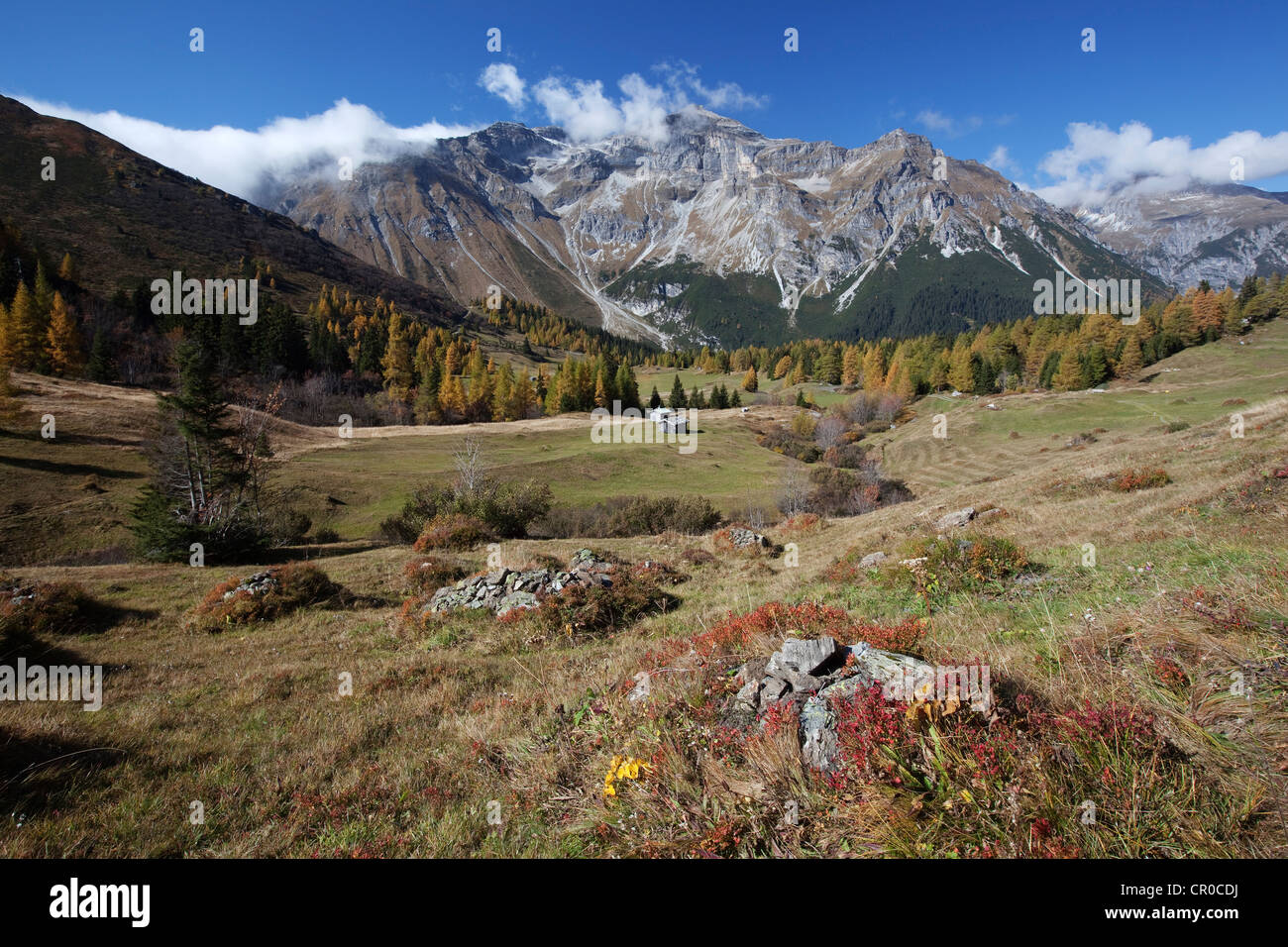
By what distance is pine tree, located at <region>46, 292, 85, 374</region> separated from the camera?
2549 inches

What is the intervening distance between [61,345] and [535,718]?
97833mm

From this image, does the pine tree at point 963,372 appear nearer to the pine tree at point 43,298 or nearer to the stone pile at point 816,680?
the stone pile at point 816,680

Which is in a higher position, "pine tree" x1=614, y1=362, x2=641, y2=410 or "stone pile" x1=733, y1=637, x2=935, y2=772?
"pine tree" x1=614, y1=362, x2=641, y2=410

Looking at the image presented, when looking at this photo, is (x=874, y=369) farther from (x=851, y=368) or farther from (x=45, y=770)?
(x=45, y=770)

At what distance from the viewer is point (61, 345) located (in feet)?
216

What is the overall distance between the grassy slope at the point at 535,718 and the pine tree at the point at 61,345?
8003cm

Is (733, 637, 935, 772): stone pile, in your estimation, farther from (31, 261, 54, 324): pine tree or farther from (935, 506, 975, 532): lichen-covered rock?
(31, 261, 54, 324): pine tree

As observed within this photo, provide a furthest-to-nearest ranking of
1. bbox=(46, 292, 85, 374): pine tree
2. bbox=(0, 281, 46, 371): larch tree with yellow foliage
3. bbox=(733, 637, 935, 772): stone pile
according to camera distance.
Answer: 1. bbox=(46, 292, 85, 374): pine tree
2. bbox=(0, 281, 46, 371): larch tree with yellow foliage
3. bbox=(733, 637, 935, 772): stone pile

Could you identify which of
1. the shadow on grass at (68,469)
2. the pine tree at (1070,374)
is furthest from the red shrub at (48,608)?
the pine tree at (1070,374)

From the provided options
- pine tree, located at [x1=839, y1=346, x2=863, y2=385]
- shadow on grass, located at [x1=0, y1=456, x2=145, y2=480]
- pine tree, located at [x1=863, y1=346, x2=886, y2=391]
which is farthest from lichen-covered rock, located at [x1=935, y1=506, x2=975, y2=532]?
pine tree, located at [x1=839, y1=346, x2=863, y2=385]

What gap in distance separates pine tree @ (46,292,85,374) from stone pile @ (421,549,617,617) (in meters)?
86.6
